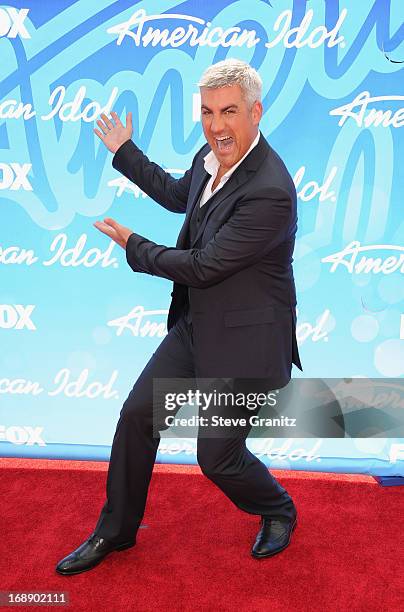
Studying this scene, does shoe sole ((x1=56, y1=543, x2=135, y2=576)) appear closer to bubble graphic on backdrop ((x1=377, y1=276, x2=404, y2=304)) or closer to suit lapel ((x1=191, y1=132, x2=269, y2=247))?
suit lapel ((x1=191, y1=132, x2=269, y2=247))

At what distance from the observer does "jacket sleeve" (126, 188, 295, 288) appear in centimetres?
221

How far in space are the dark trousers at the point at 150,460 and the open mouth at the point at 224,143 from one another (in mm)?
631

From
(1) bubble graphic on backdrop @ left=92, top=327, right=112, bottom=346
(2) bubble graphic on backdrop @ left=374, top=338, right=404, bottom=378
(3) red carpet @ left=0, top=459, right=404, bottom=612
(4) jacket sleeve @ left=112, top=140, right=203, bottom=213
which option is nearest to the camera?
(3) red carpet @ left=0, top=459, right=404, bottom=612

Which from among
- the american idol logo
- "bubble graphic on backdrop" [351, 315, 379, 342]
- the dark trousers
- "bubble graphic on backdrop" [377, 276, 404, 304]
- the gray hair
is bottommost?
the dark trousers

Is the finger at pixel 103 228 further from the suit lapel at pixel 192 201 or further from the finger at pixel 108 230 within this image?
the suit lapel at pixel 192 201

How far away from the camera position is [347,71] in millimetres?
2893

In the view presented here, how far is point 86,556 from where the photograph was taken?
98.5 inches

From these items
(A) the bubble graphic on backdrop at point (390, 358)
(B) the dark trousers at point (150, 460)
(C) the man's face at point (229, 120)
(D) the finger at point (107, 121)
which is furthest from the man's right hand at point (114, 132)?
Answer: (A) the bubble graphic on backdrop at point (390, 358)

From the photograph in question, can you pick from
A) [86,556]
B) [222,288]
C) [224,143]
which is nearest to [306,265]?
[222,288]

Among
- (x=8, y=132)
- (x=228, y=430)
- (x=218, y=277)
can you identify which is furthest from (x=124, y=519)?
(x=8, y=132)

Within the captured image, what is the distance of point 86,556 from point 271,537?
674 mm

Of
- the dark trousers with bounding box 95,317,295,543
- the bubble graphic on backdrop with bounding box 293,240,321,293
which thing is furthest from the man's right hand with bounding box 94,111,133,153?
the bubble graphic on backdrop with bounding box 293,240,321,293

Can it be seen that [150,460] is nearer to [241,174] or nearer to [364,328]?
[241,174]

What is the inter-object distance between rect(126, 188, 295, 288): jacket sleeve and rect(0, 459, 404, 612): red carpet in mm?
1039
